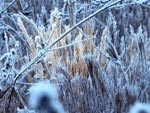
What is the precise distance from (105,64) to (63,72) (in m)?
0.21

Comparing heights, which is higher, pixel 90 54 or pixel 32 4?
pixel 32 4

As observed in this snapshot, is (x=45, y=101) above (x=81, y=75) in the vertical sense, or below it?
above

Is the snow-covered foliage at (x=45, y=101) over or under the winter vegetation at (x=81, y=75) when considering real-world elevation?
over

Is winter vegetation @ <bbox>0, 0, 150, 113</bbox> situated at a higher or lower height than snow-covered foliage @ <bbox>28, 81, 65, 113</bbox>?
lower

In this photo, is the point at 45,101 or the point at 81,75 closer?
the point at 45,101

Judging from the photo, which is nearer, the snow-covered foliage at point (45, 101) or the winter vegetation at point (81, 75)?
the snow-covered foliage at point (45, 101)

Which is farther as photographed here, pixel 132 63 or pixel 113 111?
pixel 132 63

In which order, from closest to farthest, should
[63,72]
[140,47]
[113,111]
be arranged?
[113,111] → [63,72] → [140,47]

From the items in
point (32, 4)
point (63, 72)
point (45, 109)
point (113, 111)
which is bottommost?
point (113, 111)

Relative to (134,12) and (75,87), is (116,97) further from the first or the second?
(134,12)

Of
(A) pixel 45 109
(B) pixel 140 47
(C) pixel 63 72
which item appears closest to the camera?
Answer: (A) pixel 45 109

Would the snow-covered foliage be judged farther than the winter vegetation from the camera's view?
No

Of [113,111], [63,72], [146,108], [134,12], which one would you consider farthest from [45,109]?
[134,12]

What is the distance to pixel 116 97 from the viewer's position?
164cm
